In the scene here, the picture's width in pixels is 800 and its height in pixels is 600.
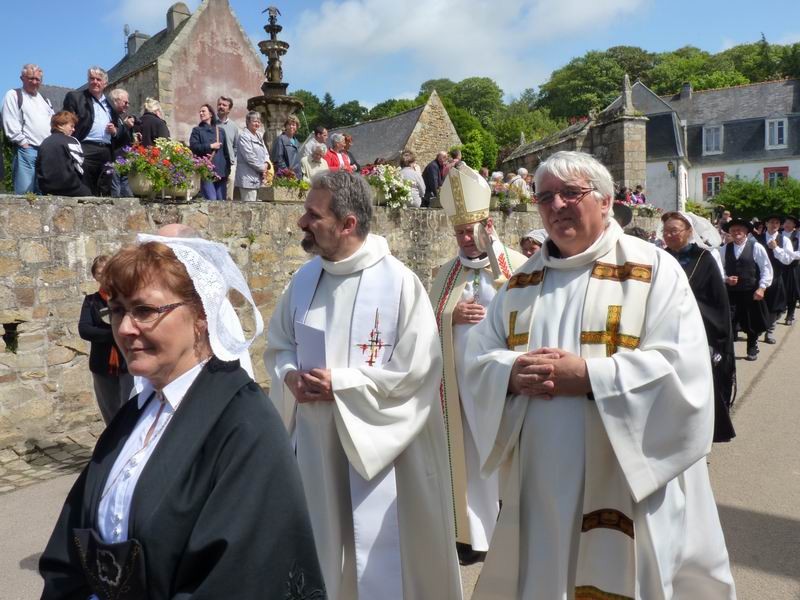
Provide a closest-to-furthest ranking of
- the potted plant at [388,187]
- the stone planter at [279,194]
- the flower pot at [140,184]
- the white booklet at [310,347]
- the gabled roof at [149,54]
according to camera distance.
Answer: the white booklet at [310,347] < the flower pot at [140,184] < the stone planter at [279,194] < the potted plant at [388,187] < the gabled roof at [149,54]

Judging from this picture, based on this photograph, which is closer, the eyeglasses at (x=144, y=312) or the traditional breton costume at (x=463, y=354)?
the eyeglasses at (x=144, y=312)

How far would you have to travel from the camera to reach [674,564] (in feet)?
Answer: 8.87

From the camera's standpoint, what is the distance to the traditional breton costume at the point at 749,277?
10531mm

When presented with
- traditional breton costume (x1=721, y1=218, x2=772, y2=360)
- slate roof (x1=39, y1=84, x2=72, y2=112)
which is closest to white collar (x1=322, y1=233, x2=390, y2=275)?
traditional breton costume (x1=721, y1=218, x2=772, y2=360)

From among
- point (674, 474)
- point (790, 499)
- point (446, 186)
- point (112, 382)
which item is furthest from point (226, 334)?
point (790, 499)

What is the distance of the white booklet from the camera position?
11.1ft

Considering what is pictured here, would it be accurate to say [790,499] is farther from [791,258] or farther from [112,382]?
[791,258]

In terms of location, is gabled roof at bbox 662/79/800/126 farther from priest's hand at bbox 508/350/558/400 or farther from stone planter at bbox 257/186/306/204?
priest's hand at bbox 508/350/558/400

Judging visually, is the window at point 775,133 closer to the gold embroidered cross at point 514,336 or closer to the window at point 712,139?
the window at point 712,139

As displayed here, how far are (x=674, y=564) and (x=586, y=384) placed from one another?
77cm

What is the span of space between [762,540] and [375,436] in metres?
2.64

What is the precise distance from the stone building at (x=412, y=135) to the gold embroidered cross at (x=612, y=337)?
2970 cm

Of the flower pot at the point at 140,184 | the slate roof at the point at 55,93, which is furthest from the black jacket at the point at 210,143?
the slate roof at the point at 55,93

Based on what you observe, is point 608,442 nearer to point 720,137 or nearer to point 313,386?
point 313,386
